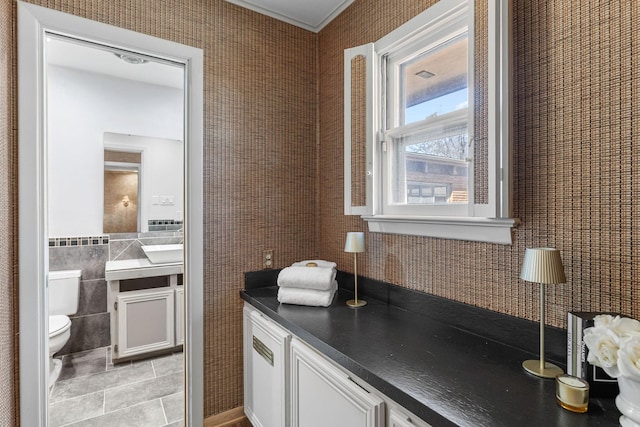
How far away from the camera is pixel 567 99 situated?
42.3 inches

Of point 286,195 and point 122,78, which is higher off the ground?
point 122,78

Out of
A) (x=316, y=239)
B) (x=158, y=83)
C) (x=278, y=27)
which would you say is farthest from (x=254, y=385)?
(x=158, y=83)

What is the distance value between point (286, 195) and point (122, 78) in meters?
2.09

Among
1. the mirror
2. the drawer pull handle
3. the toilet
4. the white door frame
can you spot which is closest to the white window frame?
the drawer pull handle

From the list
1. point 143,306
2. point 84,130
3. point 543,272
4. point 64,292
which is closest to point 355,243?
point 543,272

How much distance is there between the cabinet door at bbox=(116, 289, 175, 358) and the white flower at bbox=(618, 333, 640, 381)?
3.04m

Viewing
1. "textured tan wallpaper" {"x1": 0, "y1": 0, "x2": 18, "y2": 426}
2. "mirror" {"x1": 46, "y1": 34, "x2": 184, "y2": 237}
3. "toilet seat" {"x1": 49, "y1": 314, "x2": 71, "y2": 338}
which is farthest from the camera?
"mirror" {"x1": 46, "y1": 34, "x2": 184, "y2": 237}

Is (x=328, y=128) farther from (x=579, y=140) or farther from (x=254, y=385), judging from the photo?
(x=254, y=385)

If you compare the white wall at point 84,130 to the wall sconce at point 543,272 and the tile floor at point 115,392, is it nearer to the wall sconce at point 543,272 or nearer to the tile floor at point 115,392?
the tile floor at point 115,392

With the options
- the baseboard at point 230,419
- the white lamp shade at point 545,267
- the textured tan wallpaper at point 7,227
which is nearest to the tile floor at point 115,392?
the baseboard at point 230,419

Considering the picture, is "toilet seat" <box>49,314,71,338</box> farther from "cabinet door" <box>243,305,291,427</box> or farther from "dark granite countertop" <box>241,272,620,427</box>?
"dark granite countertop" <box>241,272,620,427</box>

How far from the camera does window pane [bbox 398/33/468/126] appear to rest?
143 cm

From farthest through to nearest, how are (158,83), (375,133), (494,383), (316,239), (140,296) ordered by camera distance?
(158,83)
(140,296)
(316,239)
(375,133)
(494,383)

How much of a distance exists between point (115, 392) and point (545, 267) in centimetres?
276
